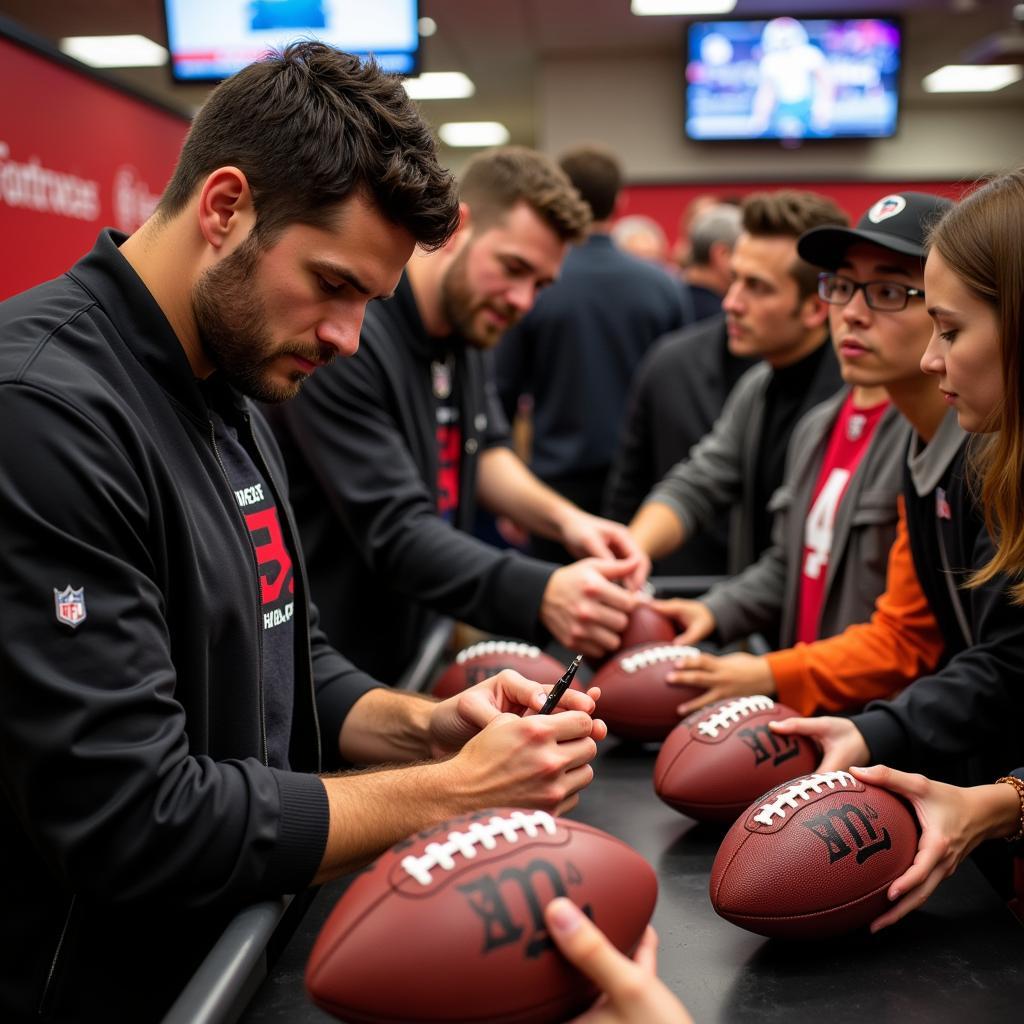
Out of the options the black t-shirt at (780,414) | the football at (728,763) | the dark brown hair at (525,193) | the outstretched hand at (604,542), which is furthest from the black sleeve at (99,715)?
the black t-shirt at (780,414)

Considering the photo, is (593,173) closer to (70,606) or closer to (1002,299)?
(1002,299)

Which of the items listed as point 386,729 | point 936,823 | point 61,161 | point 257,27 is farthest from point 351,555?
point 257,27

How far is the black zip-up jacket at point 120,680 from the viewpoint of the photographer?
42.6 inches

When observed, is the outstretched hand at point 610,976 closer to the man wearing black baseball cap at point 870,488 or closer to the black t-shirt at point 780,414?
the man wearing black baseball cap at point 870,488

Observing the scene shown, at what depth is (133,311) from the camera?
1338 mm

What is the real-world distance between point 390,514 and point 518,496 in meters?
0.78

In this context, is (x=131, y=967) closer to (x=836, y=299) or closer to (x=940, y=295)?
(x=940, y=295)

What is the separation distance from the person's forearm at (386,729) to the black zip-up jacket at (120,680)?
10.4 inches

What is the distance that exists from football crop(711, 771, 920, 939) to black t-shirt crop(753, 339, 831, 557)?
1.60 meters

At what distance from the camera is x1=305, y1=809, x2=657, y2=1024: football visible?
0.99 m

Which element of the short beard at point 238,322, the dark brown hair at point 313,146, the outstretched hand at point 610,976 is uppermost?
the dark brown hair at point 313,146

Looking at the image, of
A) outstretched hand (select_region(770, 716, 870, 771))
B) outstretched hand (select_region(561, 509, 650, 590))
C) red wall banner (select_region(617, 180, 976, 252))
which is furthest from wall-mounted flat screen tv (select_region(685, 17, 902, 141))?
outstretched hand (select_region(770, 716, 870, 771))

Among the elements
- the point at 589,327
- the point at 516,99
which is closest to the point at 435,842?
the point at 589,327

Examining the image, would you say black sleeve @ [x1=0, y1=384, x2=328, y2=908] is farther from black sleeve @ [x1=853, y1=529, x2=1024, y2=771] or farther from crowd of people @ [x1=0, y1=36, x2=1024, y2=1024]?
black sleeve @ [x1=853, y1=529, x2=1024, y2=771]
